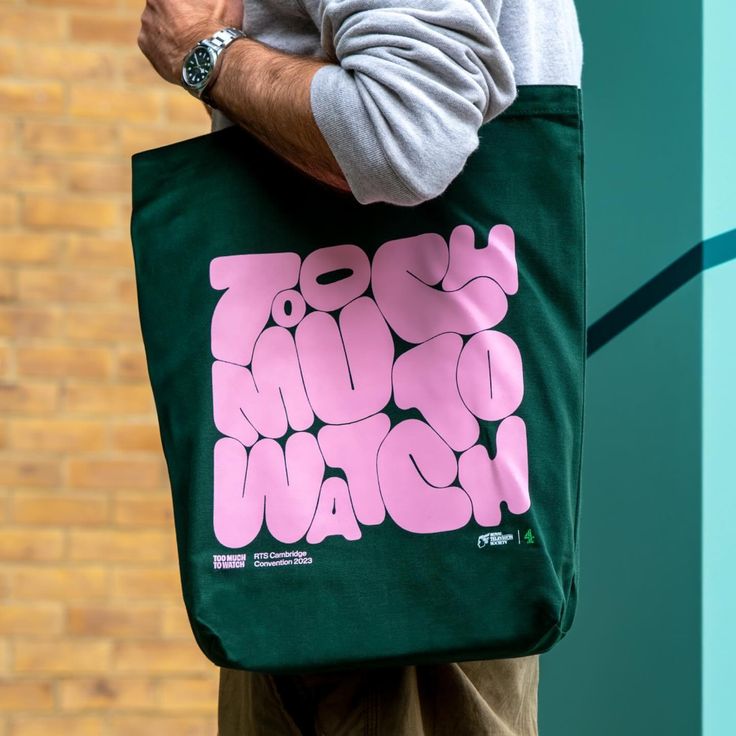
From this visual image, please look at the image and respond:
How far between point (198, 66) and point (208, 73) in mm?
17

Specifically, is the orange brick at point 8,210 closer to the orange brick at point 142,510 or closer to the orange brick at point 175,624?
the orange brick at point 142,510

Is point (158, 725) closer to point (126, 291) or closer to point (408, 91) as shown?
point (126, 291)

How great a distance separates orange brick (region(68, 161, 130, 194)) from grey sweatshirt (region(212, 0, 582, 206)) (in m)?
1.56

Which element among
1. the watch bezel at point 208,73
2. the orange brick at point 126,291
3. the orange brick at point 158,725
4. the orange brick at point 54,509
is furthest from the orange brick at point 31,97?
the watch bezel at point 208,73

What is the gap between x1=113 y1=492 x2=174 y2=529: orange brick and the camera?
93.1 inches

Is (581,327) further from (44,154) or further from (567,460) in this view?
(44,154)

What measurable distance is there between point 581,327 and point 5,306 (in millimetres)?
1687

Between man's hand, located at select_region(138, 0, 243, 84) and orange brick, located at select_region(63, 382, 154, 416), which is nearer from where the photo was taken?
man's hand, located at select_region(138, 0, 243, 84)

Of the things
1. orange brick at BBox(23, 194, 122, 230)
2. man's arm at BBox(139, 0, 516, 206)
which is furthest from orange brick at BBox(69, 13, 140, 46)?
man's arm at BBox(139, 0, 516, 206)

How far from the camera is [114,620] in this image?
93.1 inches

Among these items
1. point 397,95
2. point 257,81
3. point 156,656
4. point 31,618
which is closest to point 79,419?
point 31,618

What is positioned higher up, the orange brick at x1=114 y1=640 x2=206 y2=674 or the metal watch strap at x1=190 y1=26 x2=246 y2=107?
the metal watch strap at x1=190 y1=26 x2=246 y2=107
